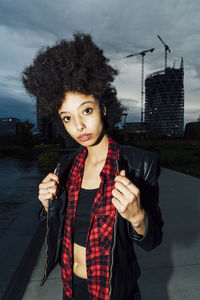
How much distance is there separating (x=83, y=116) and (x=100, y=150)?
0.99 ft

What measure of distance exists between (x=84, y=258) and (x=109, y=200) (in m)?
0.44

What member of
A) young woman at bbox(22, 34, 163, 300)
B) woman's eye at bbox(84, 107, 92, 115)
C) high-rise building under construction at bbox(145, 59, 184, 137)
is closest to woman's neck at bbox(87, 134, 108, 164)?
young woman at bbox(22, 34, 163, 300)

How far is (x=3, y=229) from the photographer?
4363 millimetres

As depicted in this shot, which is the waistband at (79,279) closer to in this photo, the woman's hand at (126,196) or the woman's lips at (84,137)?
the woman's hand at (126,196)

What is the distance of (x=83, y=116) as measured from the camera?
1355 millimetres

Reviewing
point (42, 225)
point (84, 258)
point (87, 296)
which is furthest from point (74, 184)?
point (42, 225)

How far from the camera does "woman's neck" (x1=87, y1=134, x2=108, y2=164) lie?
1.50 metres

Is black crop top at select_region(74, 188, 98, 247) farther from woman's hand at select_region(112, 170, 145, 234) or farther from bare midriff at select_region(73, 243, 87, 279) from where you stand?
woman's hand at select_region(112, 170, 145, 234)

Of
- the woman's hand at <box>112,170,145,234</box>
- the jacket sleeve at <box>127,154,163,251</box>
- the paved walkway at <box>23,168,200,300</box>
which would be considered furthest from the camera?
the paved walkway at <box>23,168,200,300</box>

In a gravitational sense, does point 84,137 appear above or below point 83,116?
below

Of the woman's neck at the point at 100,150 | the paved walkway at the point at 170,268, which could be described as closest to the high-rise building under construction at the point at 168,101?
the paved walkway at the point at 170,268

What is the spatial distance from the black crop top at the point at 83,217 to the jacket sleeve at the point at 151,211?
0.29 meters

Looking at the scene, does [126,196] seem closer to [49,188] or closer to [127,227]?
[127,227]

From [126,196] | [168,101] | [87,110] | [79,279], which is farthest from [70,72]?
[168,101]
